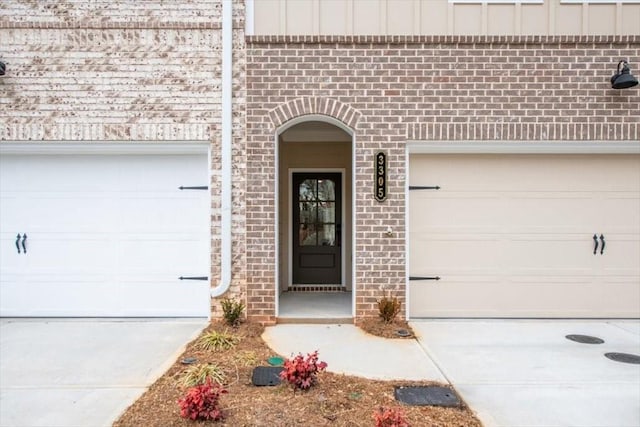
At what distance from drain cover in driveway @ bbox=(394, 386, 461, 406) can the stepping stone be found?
3.35ft

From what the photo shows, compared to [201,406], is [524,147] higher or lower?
higher

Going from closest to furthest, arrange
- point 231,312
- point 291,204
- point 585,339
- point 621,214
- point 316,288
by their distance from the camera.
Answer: point 585,339
point 231,312
point 621,214
point 316,288
point 291,204

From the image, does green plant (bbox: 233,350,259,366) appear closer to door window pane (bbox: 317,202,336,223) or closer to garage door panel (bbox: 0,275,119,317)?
garage door panel (bbox: 0,275,119,317)

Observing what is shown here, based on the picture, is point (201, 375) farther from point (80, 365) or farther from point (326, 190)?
point (326, 190)

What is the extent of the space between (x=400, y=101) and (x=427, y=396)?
11.6 ft

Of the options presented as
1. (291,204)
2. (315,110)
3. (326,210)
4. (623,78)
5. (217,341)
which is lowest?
(217,341)

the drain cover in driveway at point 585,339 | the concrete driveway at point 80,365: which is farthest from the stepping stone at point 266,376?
the drain cover in driveway at point 585,339

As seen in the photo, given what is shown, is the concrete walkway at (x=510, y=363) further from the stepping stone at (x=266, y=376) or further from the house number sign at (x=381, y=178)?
the house number sign at (x=381, y=178)

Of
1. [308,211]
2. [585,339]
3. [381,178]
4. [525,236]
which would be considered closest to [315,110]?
[381,178]

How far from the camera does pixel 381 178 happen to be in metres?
4.94

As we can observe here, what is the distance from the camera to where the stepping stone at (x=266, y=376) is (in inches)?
125

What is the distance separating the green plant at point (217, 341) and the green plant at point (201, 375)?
0.54 meters

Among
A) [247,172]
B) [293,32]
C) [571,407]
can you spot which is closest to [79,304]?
[247,172]

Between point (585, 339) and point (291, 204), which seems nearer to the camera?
point (585, 339)
